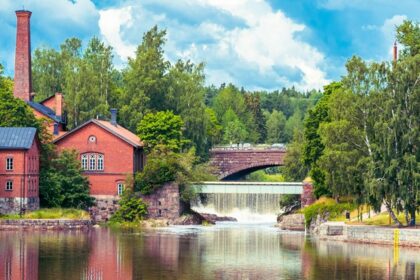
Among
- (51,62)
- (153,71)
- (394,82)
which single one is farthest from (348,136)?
(51,62)

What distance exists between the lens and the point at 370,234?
69.6 meters

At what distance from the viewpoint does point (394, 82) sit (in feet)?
230

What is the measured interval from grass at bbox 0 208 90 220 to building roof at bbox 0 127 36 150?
5.13 metres

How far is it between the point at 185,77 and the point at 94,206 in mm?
24358

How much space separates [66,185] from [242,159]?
26564mm

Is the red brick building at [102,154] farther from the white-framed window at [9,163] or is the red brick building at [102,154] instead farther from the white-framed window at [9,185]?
the white-framed window at [9,185]

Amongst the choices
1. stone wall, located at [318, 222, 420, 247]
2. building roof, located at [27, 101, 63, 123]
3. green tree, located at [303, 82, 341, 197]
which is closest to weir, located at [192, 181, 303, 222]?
green tree, located at [303, 82, 341, 197]

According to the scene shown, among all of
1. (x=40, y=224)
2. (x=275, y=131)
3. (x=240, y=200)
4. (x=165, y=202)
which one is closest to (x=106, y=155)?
(x=165, y=202)

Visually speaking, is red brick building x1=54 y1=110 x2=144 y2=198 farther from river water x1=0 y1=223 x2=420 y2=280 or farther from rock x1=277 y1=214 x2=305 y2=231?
river water x1=0 y1=223 x2=420 y2=280

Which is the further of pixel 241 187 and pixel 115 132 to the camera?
pixel 241 187

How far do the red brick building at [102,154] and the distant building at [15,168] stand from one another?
350 inches

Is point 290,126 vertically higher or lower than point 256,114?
lower

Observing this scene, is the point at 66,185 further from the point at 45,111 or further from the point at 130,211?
the point at 45,111

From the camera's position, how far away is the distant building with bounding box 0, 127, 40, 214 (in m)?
84.4
